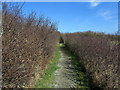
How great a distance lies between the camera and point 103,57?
278 inches

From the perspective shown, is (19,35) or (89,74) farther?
(89,74)

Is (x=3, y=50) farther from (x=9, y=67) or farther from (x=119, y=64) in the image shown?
(x=119, y=64)

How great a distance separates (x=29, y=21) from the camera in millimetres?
6180

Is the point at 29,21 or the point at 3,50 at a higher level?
the point at 29,21

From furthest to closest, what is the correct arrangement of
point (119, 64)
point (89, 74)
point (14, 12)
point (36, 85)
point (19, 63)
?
point (89, 74) → point (36, 85) → point (119, 64) → point (14, 12) → point (19, 63)

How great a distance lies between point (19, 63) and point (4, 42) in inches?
30.0

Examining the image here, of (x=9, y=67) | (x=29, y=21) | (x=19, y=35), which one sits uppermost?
(x=29, y=21)

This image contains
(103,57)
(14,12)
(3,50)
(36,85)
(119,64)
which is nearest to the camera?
(3,50)

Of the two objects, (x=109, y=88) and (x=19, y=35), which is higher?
(x=19, y=35)

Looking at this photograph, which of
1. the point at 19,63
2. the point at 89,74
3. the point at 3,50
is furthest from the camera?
the point at 89,74

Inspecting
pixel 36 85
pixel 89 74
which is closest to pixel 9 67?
pixel 36 85

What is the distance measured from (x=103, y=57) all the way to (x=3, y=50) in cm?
469

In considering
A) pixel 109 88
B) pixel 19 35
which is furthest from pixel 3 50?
pixel 109 88

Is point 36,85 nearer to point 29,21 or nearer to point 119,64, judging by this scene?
point 29,21
